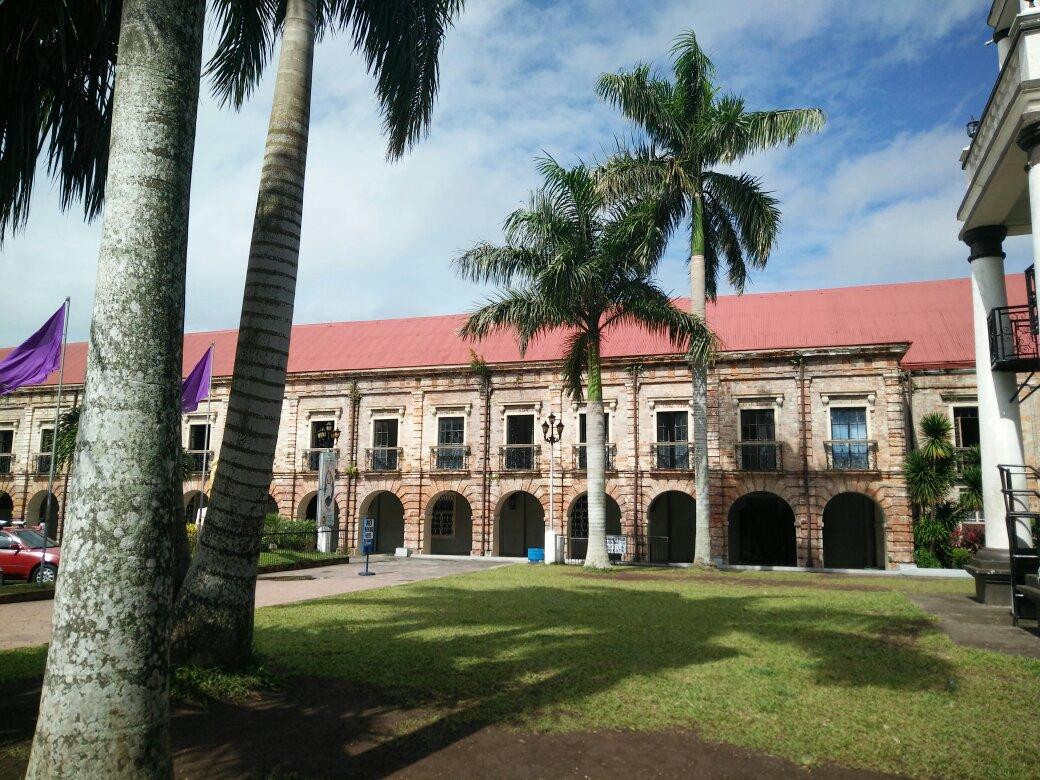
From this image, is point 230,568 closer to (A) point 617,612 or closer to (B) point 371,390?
(A) point 617,612

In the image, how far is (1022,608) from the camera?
8.98m

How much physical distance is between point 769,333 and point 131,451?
23370 mm

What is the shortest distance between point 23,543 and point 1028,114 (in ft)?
56.9

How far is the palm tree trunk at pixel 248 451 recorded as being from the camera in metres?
5.45

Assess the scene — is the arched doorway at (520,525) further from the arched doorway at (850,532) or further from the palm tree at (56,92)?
the palm tree at (56,92)

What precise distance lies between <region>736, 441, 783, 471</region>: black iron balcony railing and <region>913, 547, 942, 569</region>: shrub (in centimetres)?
433

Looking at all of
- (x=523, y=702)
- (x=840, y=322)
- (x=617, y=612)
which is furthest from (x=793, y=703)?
(x=840, y=322)

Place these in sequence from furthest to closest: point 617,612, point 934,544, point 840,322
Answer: point 840,322 < point 934,544 < point 617,612

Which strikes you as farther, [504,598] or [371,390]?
[371,390]

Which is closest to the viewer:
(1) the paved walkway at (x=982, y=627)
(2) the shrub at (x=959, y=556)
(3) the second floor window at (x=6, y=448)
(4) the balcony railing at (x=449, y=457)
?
(1) the paved walkway at (x=982, y=627)

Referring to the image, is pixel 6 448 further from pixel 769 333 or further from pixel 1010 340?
pixel 1010 340

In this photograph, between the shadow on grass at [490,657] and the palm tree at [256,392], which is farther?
the palm tree at [256,392]

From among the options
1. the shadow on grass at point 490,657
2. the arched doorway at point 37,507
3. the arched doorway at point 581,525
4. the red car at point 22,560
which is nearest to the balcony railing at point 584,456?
the arched doorway at point 581,525

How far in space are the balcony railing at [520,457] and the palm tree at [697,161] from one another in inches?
302
